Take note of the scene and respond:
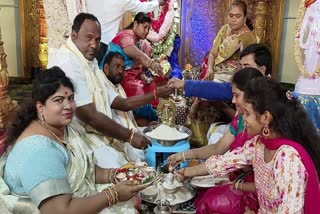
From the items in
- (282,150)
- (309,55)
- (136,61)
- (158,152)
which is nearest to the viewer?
(282,150)

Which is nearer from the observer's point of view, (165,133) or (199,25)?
(165,133)

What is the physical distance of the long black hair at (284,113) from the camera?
5.08ft

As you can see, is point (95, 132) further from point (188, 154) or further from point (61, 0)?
point (61, 0)

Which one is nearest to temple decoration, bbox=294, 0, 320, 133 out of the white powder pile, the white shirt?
the white powder pile

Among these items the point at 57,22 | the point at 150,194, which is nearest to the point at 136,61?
the point at 57,22

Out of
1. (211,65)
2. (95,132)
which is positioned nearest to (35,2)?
(211,65)

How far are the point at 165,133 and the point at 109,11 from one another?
147 centimetres

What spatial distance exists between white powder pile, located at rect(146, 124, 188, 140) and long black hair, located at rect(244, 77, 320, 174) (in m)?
1.16

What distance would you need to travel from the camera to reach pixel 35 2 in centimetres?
625

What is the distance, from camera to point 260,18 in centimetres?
597

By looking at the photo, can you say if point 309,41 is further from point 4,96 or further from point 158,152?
point 4,96

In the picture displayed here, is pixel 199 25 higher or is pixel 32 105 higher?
pixel 199 25

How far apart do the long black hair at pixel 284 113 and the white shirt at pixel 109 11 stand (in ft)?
7.59

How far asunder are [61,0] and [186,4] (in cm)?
294
